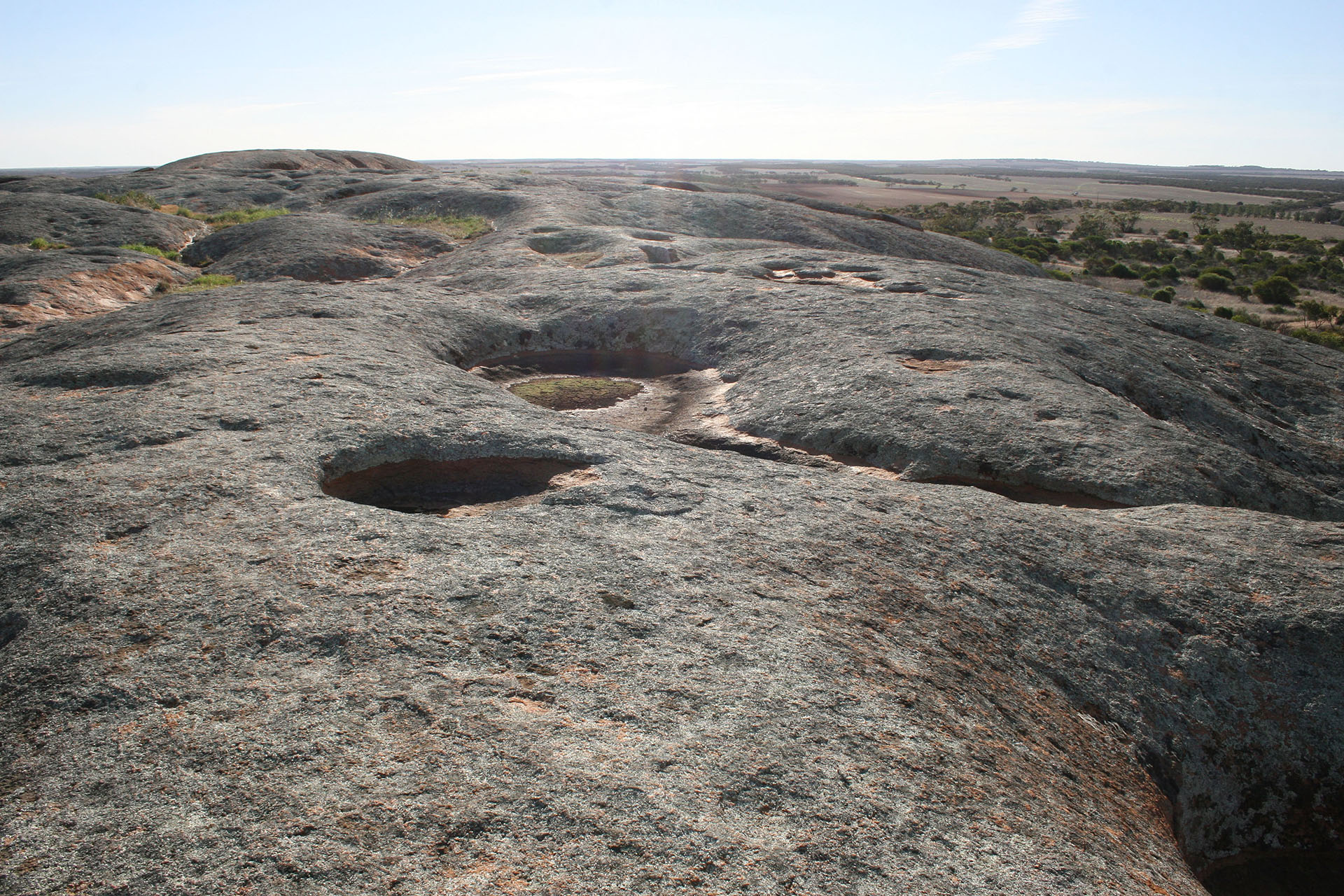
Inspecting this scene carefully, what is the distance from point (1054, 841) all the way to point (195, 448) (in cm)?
507

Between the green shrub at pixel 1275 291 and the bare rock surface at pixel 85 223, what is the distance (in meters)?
35.1

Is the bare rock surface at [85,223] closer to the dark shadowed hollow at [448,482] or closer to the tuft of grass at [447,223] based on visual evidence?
the tuft of grass at [447,223]

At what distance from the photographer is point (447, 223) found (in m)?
17.6

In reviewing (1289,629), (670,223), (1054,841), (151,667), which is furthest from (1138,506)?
(670,223)

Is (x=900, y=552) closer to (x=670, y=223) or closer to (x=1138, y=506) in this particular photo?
(x=1138, y=506)

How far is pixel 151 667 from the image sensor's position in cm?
316

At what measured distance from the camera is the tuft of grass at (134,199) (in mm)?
19547

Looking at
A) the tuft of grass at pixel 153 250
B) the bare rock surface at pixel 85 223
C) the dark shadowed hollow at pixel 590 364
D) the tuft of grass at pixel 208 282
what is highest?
the bare rock surface at pixel 85 223

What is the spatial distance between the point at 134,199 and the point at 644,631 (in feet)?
72.6

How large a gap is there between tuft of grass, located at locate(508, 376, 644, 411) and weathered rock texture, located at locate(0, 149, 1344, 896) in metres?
0.39

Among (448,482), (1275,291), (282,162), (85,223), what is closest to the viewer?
(448,482)

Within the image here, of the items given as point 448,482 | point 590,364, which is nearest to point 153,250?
point 590,364

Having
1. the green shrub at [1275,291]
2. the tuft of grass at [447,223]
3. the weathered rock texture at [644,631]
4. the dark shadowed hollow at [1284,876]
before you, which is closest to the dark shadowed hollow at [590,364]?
the weathered rock texture at [644,631]

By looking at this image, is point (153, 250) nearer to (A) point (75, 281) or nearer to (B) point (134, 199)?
(A) point (75, 281)
